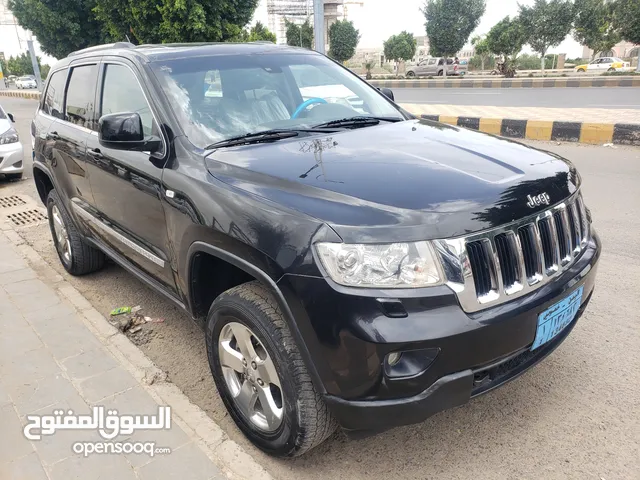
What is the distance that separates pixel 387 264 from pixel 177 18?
17.9m

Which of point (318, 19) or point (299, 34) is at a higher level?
point (299, 34)

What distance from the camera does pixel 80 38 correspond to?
943 inches

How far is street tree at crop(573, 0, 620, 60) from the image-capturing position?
29.7 meters

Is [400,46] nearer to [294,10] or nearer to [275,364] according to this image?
[294,10]

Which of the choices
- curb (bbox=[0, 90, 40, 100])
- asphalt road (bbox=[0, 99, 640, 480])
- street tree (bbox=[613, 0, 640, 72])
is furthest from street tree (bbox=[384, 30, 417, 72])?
asphalt road (bbox=[0, 99, 640, 480])

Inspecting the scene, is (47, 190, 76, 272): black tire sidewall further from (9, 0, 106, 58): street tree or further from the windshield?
(9, 0, 106, 58): street tree

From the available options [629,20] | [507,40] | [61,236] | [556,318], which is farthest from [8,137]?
[629,20]

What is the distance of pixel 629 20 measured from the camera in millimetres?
27375

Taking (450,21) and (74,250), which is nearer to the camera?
(74,250)

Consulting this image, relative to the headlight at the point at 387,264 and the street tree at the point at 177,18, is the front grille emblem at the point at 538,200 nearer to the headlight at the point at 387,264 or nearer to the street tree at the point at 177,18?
the headlight at the point at 387,264

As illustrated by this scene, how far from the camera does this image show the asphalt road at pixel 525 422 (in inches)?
87.6

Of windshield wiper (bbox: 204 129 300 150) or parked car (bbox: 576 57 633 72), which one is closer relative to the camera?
windshield wiper (bbox: 204 129 300 150)

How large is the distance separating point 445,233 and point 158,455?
162 cm

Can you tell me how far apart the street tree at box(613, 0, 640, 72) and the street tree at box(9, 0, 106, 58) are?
26243mm
